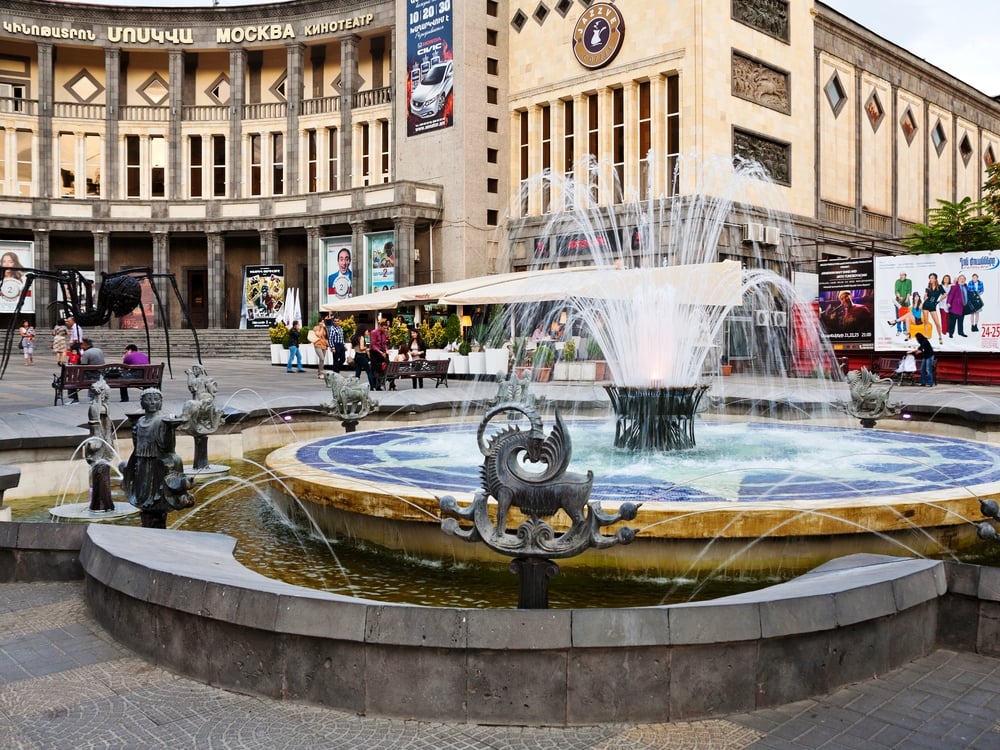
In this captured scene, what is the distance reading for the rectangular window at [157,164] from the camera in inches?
1727

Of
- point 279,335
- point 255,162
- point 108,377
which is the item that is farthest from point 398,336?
point 255,162

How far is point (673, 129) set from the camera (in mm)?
32781

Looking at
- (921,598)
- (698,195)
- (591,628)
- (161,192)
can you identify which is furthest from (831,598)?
(161,192)

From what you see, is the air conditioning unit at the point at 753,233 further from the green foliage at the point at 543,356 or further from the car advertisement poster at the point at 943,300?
the green foliage at the point at 543,356

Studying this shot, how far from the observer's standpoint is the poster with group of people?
23.0 metres

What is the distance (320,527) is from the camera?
748cm

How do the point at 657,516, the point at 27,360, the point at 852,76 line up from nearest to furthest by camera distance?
the point at 657,516, the point at 27,360, the point at 852,76

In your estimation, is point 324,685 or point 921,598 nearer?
point 324,685

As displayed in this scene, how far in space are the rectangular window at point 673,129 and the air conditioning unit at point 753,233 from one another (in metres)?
2.91

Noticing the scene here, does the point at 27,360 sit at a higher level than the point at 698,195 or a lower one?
lower

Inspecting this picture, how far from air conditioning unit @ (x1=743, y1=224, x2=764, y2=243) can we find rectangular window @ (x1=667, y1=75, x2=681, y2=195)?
2.91 m

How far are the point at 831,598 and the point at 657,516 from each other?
6.43 feet

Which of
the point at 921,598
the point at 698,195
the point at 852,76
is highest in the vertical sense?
the point at 852,76

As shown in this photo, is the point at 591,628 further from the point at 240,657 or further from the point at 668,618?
the point at 240,657
